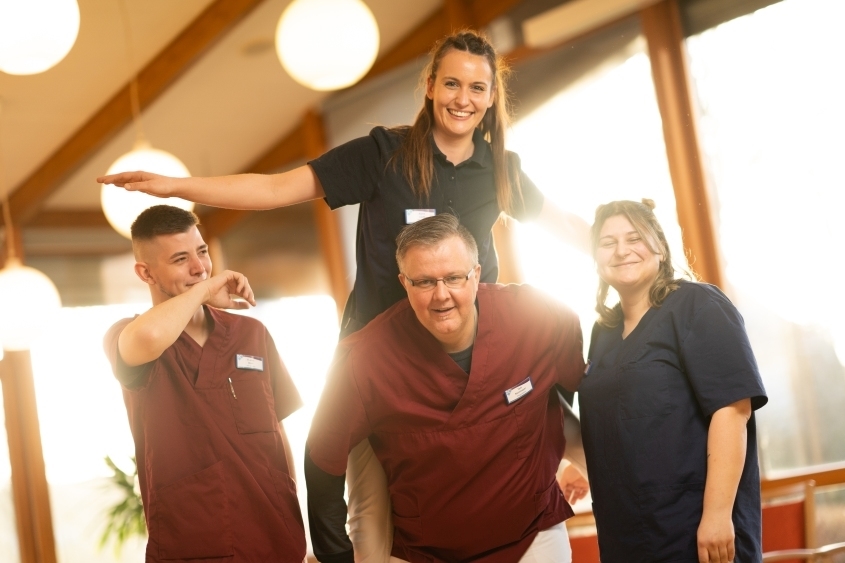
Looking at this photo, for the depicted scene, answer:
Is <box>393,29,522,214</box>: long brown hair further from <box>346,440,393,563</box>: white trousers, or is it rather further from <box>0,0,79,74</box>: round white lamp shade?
<box>0,0,79,74</box>: round white lamp shade

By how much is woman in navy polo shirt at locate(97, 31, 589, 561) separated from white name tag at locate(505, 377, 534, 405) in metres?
0.38

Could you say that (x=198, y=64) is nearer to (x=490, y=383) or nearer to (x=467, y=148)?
(x=467, y=148)

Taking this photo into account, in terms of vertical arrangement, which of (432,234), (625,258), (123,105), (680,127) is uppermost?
(123,105)

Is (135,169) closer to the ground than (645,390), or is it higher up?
higher up

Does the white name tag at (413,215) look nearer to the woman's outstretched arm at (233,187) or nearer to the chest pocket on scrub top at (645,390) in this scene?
the woman's outstretched arm at (233,187)

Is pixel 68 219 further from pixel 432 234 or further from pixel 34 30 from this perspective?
pixel 432 234

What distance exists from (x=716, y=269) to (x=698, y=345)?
89.7 inches

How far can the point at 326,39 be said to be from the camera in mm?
3156

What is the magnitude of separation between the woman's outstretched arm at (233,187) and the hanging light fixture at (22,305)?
8.25ft

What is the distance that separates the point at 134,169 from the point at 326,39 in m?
0.95

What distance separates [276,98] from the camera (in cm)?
594

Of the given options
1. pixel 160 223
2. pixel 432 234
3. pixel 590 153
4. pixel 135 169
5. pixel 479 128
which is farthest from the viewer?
pixel 590 153

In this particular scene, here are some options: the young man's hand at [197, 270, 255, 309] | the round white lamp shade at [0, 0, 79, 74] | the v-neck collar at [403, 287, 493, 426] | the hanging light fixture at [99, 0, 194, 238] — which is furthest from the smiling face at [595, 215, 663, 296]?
the hanging light fixture at [99, 0, 194, 238]

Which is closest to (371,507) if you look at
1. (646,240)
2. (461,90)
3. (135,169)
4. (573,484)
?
(573,484)
